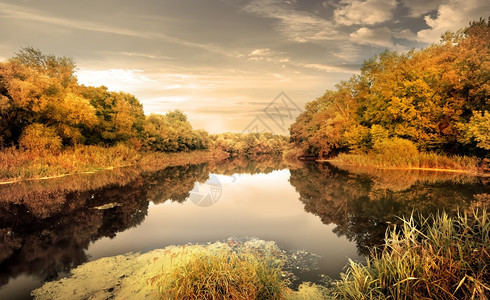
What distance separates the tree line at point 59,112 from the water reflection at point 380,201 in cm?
2671

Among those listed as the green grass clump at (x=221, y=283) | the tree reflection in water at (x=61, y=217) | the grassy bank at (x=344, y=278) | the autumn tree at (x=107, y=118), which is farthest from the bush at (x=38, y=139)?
the green grass clump at (x=221, y=283)

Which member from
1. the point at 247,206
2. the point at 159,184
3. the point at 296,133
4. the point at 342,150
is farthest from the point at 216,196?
the point at 296,133

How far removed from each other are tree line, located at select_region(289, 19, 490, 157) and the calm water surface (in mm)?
9646

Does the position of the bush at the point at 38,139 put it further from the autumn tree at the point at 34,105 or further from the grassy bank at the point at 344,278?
the grassy bank at the point at 344,278

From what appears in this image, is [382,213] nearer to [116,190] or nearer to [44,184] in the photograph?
[116,190]

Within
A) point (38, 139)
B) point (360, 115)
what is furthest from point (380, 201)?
point (360, 115)

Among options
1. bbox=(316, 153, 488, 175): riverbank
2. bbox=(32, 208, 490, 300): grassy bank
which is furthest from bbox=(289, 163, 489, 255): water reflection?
bbox=(316, 153, 488, 175): riverbank

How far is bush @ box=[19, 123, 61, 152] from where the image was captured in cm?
2464

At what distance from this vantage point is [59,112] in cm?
2734

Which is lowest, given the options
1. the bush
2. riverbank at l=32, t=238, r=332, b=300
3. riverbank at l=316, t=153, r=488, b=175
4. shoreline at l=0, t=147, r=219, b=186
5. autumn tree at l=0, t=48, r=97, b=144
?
riverbank at l=316, t=153, r=488, b=175

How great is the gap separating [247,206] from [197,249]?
288 inches

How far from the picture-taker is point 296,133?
66562 mm

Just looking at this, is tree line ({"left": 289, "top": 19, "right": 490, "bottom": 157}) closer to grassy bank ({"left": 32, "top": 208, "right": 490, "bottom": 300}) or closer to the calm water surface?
the calm water surface

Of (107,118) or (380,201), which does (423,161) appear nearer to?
(380,201)
